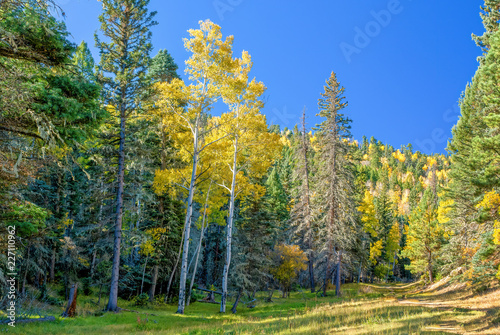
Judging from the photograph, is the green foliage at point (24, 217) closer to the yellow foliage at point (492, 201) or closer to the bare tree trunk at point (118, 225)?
the bare tree trunk at point (118, 225)

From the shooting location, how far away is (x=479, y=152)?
15586mm

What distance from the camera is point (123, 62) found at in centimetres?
1612

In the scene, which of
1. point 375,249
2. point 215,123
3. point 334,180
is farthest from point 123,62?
point 375,249

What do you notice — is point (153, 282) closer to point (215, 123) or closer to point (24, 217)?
point (215, 123)

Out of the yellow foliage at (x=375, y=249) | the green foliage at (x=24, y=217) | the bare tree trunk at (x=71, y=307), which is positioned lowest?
the bare tree trunk at (x=71, y=307)

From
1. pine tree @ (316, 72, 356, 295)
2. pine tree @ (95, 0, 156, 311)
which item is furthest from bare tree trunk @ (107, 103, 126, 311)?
pine tree @ (316, 72, 356, 295)

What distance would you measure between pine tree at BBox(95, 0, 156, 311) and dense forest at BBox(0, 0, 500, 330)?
0.22 ft

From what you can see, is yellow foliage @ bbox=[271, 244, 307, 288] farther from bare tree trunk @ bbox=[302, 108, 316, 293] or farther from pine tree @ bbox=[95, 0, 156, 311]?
pine tree @ bbox=[95, 0, 156, 311]

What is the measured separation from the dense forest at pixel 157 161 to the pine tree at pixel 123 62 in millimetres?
67

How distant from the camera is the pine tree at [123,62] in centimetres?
1559

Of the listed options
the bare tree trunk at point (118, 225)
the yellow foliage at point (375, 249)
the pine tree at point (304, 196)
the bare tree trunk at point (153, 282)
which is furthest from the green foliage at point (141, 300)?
the yellow foliage at point (375, 249)

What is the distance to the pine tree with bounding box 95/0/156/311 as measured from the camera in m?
15.6

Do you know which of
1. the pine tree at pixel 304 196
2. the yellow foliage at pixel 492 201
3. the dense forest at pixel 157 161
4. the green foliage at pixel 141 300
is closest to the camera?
the dense forest at pixel 157 161

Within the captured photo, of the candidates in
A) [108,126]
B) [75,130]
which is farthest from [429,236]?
[75,130]
